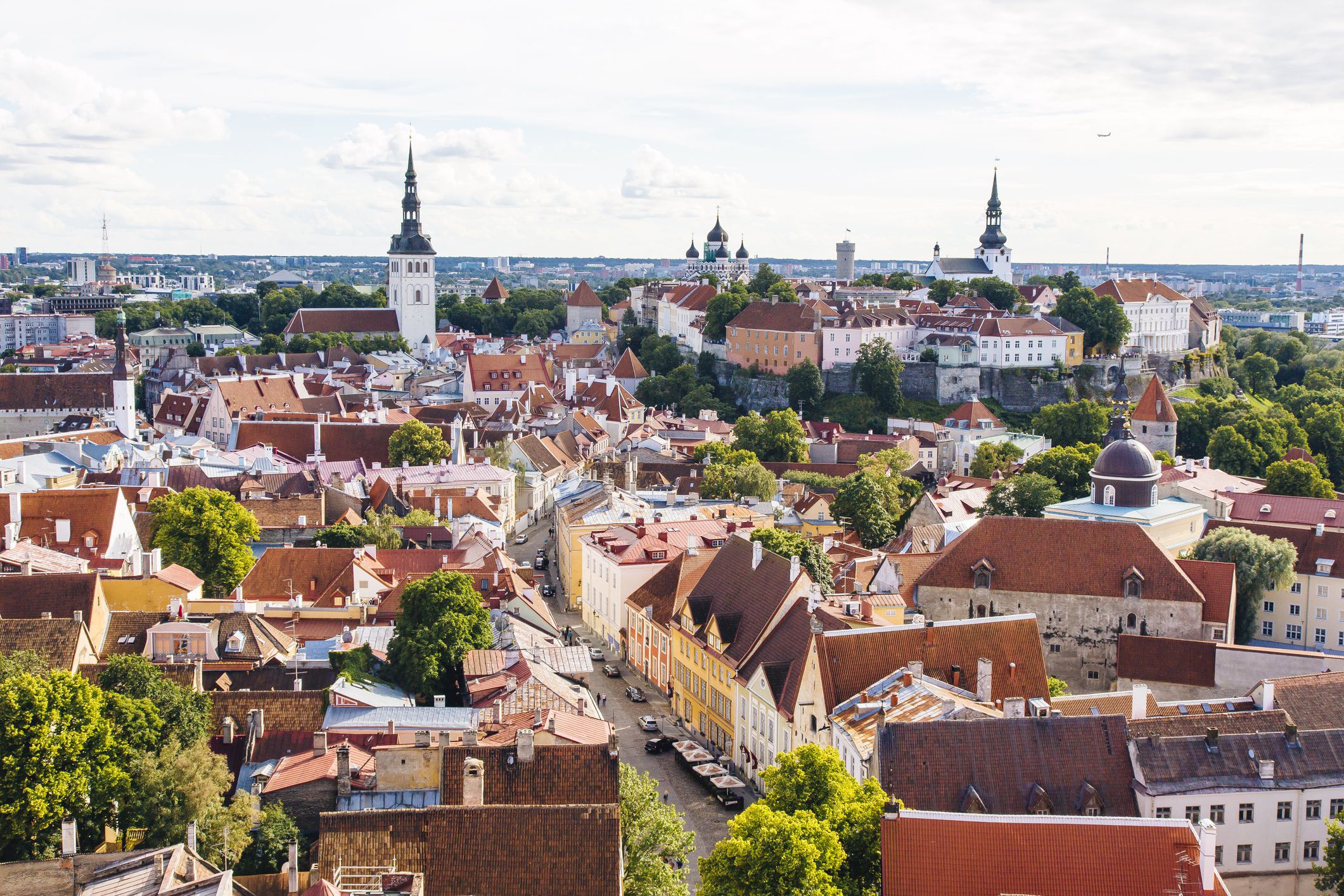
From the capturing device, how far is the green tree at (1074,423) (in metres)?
95.9

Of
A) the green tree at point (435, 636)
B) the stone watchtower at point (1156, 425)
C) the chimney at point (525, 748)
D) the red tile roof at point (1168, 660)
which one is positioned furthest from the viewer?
the stone watchtower at point (1156, 425)

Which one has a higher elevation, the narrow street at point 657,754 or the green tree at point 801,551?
the green tree at point 801,551

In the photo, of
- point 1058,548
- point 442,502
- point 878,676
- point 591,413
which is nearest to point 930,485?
point 591,413

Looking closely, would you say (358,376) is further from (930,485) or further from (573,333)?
(930,485)

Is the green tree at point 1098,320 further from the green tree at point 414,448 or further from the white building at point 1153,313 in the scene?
the green tree at point 414,448

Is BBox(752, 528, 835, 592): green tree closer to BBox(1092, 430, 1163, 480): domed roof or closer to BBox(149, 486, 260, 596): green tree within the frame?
BBox(1092, 430, 1163, 480): domed roof

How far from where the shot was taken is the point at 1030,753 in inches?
1172

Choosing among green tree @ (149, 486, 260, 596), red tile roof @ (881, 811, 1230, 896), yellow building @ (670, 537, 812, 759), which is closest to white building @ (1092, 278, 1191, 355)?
yellow building @ (670, 537, 812, 759)

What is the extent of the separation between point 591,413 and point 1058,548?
56915 mm

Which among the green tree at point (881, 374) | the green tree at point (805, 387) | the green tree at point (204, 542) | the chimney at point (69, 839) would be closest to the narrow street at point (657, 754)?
the chimney at point (69, 839)

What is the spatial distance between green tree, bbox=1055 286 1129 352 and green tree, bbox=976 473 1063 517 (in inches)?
1786

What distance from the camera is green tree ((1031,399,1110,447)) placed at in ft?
315

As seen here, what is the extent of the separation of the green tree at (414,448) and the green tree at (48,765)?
47.9 m

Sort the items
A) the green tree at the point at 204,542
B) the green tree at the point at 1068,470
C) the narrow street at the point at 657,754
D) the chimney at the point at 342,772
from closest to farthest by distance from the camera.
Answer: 1. the chimney at the point at 342,772
2. the narrow street at the point at 657,754
3. the green tree at the point at 204,542
4. the green tree at the point at 1068,470
